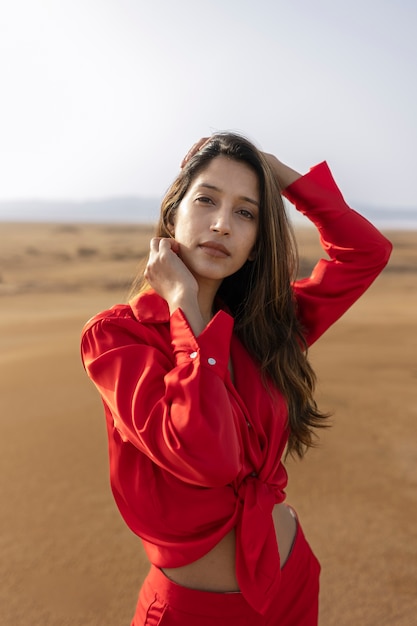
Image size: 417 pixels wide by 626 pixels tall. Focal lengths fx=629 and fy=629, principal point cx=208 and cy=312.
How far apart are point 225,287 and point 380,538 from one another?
2.01 m

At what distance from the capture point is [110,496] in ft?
13.3

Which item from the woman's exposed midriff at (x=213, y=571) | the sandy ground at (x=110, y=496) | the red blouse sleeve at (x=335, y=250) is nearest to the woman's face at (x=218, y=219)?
the red blouse sleeve at (x=335, y=250)

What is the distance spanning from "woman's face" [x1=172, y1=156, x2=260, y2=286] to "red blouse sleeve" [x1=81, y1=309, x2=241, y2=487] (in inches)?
9.5

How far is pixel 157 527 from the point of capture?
1893 mm

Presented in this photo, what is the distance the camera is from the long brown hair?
2189 mm

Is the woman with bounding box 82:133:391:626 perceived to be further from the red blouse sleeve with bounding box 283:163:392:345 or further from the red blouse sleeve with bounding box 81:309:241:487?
the red blouse sleeve with bounding box 283:163:392:345

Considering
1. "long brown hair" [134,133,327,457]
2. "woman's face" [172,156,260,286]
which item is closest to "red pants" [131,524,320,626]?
"long brown hair" [134,133,327,457]

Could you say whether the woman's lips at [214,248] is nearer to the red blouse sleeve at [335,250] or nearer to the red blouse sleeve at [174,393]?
the red blouse sleeve at [174,393]

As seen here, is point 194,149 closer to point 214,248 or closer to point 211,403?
point 214,248

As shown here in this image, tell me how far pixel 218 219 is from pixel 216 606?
119 cm

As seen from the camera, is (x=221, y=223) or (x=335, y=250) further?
(x=335, y=250)

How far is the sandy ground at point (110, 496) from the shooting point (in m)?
3.15

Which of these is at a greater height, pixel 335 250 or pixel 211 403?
pixel 335 250

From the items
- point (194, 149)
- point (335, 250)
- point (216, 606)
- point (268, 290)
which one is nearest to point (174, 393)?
point (216, 606)
